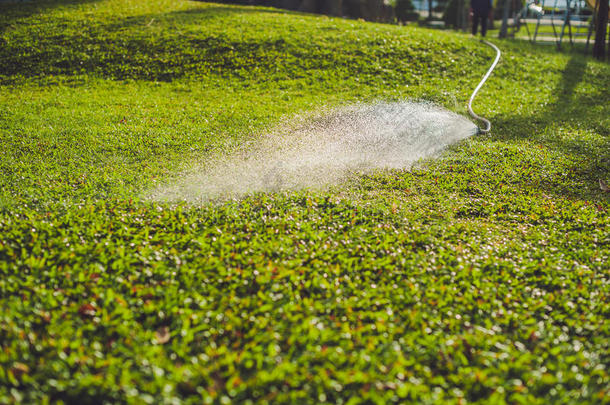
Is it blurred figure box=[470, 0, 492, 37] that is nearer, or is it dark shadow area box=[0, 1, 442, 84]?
dark shadow area box=[0, 1, 442, 84]

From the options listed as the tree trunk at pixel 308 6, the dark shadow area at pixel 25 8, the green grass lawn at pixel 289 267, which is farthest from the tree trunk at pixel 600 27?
the dark shadow area at pixel 25 8

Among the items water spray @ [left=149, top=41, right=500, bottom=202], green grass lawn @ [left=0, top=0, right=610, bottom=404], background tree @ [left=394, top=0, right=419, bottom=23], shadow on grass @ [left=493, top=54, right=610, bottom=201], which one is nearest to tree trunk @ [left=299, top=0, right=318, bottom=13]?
background tree @ [left=394, top=0, right=419, bottom=23]

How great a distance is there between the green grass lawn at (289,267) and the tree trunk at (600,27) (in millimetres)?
5774

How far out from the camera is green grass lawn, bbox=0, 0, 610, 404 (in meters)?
2.79

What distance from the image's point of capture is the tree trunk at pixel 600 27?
40.7ft

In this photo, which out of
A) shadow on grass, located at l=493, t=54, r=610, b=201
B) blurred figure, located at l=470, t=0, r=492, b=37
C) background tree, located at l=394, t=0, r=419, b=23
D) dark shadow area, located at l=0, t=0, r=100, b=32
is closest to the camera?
shadow on grass, located at l=493, t=54, r=610, b=201

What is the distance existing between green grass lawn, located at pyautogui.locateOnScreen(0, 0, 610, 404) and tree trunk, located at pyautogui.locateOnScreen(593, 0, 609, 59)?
18.9 feet

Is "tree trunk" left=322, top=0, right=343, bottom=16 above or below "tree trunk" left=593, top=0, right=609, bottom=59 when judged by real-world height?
above

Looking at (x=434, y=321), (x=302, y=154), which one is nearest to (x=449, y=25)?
(x=302, y=154)

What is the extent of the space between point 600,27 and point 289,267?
1414cm

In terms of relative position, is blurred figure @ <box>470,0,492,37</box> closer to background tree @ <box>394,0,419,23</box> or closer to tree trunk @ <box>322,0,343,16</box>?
tree trunk @ <box>322,0,343,16</box>

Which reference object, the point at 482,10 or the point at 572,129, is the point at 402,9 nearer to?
the point at 482,10

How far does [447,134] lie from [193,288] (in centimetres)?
583

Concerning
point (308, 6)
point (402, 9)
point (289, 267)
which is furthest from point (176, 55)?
point (402, 9)
